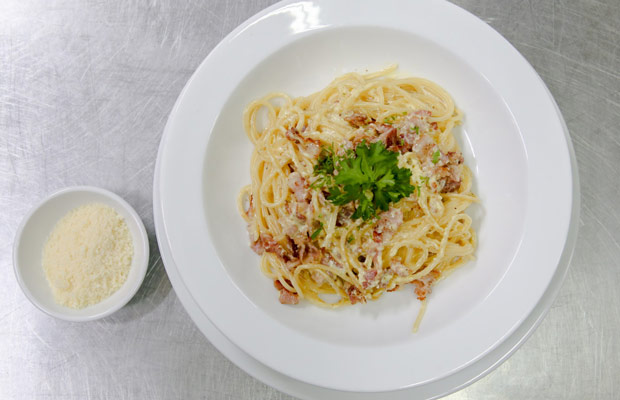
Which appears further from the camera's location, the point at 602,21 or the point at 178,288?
the point at 602,21

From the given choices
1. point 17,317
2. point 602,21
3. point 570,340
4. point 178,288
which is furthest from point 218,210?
point 602,21

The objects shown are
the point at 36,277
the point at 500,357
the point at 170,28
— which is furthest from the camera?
the point at 170,28

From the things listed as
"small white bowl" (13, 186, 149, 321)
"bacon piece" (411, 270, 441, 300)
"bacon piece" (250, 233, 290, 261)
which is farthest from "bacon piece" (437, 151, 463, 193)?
"small white bowl" (13, 186, 149, 321)

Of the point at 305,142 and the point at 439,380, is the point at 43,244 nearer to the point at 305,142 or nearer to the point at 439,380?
the point at 305,142

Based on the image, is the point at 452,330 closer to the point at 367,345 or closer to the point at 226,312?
the point at 367,345

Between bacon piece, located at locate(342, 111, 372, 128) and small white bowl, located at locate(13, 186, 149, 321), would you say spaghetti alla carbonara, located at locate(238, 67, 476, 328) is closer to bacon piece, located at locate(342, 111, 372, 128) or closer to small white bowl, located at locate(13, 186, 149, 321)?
bacon piece, located at locate(342, 111, 372, 128)

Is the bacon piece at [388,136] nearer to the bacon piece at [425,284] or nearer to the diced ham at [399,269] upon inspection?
the diced ham at [399,269]

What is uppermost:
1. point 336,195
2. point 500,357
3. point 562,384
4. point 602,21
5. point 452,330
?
point 602,21
